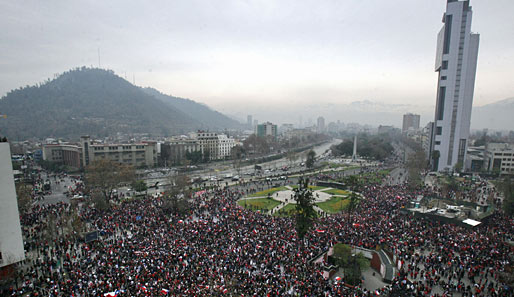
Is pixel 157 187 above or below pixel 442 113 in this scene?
below

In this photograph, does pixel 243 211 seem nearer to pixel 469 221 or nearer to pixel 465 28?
pixel 469 221

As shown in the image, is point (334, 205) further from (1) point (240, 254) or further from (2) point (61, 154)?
(2) point (61, 154)

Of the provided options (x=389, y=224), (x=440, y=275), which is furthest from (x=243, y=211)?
(x=440, y=275)

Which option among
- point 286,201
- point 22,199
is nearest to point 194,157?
point 286,201

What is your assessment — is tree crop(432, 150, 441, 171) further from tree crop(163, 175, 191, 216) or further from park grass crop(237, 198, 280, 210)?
tree crop(163, 175, 191, 216)

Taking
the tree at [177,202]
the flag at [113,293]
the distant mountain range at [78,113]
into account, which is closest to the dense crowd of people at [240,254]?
the flag at [113,293]

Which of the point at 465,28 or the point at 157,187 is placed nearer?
the point at 157,187

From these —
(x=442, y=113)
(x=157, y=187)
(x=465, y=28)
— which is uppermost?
(x=465, y=28)
